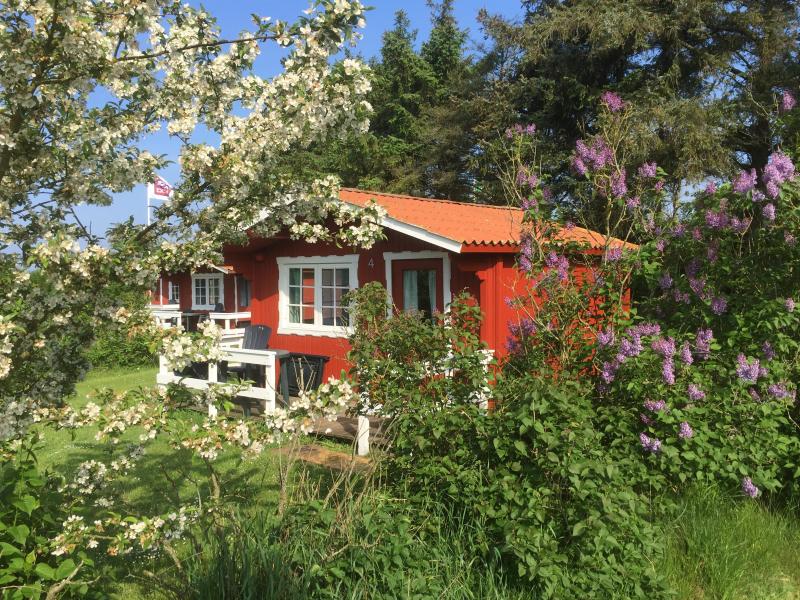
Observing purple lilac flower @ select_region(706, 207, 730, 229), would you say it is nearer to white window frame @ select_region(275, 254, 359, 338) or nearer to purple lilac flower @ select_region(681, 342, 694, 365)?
purple lilac flower @ select_region(681, 342, 694, 365)

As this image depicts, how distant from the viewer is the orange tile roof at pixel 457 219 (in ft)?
25.4

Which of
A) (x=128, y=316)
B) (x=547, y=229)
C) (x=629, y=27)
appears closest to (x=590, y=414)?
(x=547, y=229)

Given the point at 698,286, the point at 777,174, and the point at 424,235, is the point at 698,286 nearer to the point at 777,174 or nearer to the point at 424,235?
the point at 777,174

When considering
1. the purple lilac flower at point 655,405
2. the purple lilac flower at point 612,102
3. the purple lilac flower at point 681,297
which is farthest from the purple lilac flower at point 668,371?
the purple lilac flower at point 612,102

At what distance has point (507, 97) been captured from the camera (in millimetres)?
19047

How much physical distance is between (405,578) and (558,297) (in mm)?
2837

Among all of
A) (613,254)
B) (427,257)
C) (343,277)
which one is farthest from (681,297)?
(343,277)

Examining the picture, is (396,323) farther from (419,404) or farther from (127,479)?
(127,479)

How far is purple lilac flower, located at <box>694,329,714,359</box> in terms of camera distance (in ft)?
14.4

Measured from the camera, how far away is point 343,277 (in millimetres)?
10336

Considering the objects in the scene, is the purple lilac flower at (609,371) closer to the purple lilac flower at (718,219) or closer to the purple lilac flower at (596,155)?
the purple lilac flower at (718,219)

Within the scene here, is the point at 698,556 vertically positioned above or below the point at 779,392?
below

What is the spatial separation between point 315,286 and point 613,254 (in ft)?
21.3

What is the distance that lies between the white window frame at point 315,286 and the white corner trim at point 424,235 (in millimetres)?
1936
